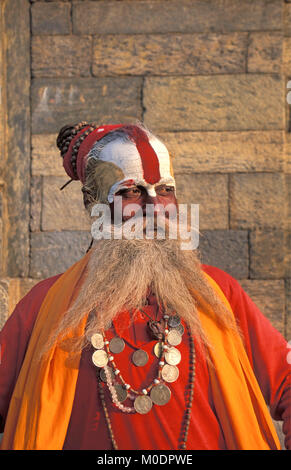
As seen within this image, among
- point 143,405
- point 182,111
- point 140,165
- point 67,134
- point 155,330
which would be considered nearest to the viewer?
point 143,405

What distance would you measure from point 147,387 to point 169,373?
98mm

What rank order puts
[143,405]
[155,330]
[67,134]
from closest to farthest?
[143,405]
[155,330]
[67,134]

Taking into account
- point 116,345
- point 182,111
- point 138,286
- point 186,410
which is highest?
point 182,111

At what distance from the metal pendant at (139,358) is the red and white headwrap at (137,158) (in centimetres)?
66

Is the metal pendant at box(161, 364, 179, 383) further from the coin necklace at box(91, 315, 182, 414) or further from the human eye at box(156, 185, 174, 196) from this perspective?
the human eye at box(156, 185, 174, 196)

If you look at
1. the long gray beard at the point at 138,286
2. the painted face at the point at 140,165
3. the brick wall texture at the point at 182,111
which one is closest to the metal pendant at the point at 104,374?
the long gray beard at the point at 138,286

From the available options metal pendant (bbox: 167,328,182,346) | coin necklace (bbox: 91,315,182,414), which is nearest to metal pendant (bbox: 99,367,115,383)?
coin necklace (bbox: 91,315,182,414)

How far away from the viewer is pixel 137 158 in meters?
2.52

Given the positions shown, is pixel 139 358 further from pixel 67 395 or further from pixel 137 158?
pixel 137 158

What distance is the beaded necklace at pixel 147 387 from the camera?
220 centimetres

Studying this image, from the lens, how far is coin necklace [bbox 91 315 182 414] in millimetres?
2211

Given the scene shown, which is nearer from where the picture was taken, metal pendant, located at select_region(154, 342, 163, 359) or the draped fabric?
the draped fabric

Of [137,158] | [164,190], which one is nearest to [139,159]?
[137,158]
